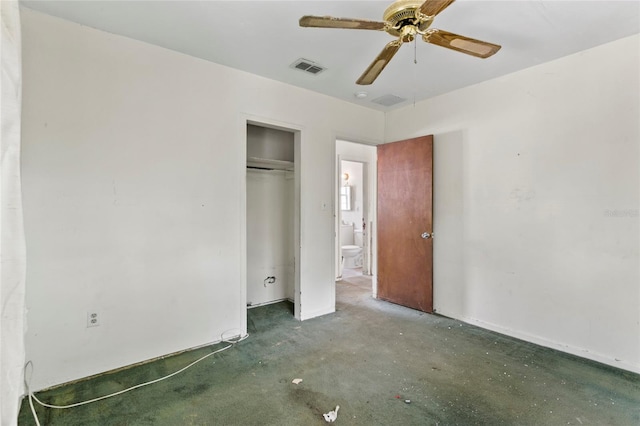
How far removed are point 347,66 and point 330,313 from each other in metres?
2.71

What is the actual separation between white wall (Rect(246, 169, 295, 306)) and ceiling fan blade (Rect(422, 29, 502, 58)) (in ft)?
8.46

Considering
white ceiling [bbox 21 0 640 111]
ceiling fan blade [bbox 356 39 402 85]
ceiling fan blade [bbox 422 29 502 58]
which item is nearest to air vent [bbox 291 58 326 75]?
white ceiling [bbox 21 0 640 111]

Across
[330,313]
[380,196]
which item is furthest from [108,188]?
[380,196]

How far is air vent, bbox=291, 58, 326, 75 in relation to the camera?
279 centimetres

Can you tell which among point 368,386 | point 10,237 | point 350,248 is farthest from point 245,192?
point 350,248

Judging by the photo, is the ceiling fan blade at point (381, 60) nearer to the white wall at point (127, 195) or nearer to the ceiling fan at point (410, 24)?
the ceiling fan at point (410, 24)

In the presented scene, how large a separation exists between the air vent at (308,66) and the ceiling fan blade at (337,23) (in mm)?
1204

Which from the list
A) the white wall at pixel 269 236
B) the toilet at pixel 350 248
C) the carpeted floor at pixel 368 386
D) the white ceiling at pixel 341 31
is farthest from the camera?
the toilet at pixel 350 248

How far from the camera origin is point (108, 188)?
Answer: 236cm

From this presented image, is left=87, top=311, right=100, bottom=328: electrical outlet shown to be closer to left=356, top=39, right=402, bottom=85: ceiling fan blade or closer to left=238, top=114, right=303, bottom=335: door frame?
left=238, top=114, right=303, bottom=335: door frame

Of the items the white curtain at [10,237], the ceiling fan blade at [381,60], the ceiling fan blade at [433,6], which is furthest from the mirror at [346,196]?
the white curtain at [10,237]

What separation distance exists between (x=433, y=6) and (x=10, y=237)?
6.21 ft

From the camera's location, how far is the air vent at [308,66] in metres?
2.79

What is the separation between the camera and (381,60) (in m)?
1.98
